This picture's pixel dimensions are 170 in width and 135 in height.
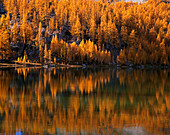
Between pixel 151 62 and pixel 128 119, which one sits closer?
pixel 128 119

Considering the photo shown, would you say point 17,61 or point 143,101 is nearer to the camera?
point 143,101

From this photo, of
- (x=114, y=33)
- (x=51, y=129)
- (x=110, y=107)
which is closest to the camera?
(x=51, y=129)

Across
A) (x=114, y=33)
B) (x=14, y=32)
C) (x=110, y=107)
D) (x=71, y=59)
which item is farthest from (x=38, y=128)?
(x=114, y=33)

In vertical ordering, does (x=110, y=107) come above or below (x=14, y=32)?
below

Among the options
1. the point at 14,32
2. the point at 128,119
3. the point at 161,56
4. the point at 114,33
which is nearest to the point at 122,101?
the point at 128,119

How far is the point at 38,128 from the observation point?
1755cm

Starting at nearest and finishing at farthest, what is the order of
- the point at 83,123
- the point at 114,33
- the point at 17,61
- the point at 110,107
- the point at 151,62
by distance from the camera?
the point at 83,123
the point at 110,107
the point at 17,61
the point at 151,62
the point at 114,33

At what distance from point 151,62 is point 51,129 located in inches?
6227

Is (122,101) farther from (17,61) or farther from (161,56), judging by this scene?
(161,56)

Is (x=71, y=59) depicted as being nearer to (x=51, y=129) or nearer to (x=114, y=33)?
(x=114, y=33)

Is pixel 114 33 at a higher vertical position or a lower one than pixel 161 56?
higher

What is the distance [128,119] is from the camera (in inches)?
794

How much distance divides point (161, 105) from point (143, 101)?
110 inches

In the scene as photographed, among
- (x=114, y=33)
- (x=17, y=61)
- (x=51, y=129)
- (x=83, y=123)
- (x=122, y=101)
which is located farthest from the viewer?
(x=114, y=33)
